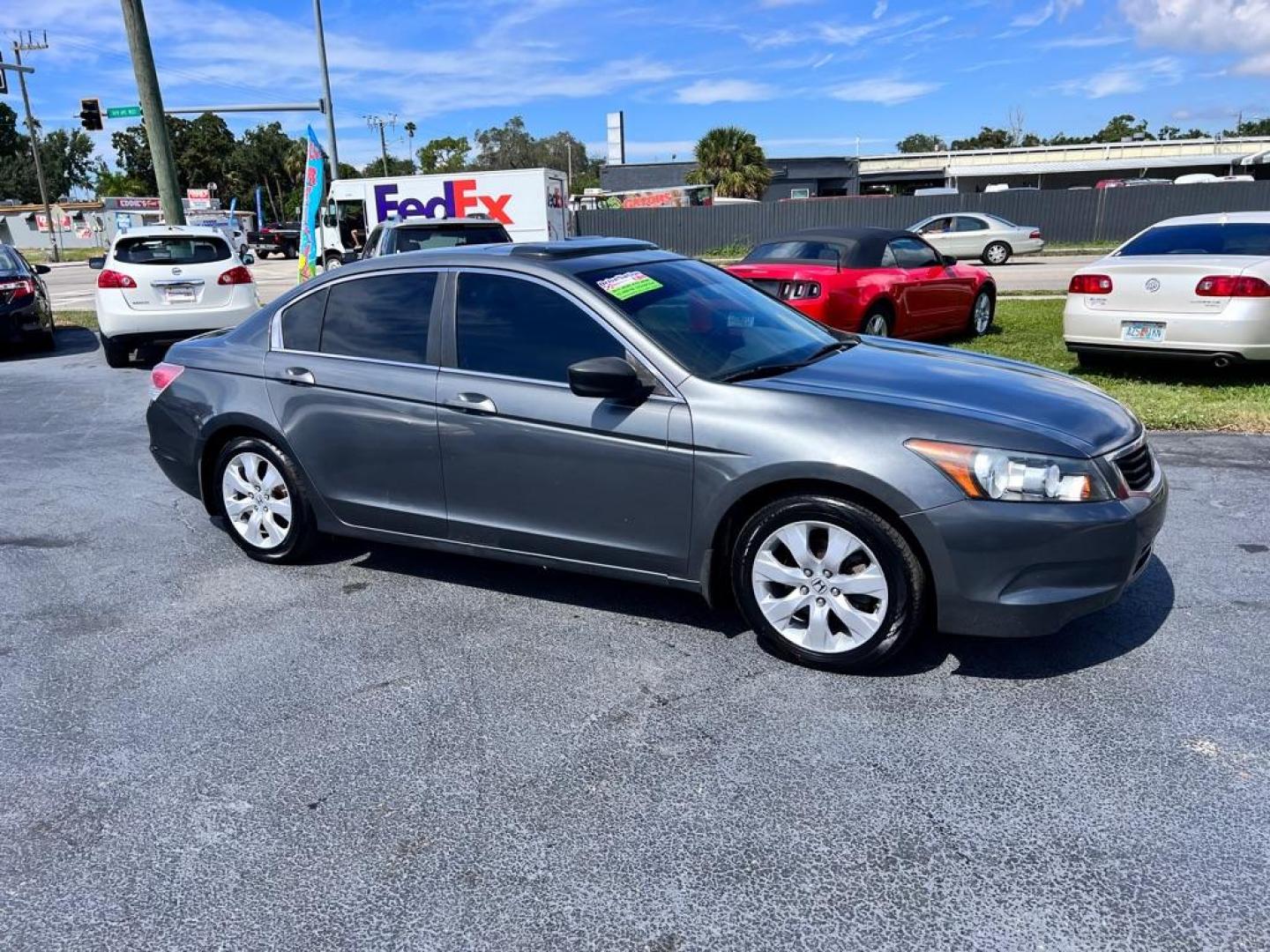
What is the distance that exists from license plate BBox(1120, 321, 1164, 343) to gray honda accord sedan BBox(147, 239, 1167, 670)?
431cm

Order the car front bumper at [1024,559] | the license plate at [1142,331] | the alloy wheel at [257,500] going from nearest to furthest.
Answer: the car front bumper at [1024,559], the alloy wheel at [257,500], the license plate at [1142,331]

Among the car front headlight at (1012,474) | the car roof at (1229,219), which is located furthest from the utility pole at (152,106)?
the car front headlight at (1012,474)

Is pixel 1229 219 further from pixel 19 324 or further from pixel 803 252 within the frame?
pixel 19 324

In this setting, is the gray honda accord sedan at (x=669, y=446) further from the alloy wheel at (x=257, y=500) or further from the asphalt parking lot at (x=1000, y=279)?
the asphalt parking lot at (x=1000, y=279)

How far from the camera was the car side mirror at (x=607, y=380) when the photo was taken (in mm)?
3750

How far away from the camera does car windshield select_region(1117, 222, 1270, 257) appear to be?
8125 millimetres

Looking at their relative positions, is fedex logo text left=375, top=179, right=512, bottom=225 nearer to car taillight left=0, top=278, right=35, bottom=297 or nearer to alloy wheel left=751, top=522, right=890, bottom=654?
car taillight left=0, top=278, right=35, bottom=297

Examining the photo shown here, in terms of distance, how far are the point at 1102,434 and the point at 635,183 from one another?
5962cm

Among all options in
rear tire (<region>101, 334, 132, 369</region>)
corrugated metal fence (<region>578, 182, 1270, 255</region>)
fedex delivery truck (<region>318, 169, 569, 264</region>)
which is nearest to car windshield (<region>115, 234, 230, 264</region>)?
rear tire (<region>101, 334, 132, 369</region>)

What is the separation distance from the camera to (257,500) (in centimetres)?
502

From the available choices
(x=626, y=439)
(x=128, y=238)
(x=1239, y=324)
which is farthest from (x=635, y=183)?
(x=626, y=439)

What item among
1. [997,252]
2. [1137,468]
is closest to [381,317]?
[1137,468]

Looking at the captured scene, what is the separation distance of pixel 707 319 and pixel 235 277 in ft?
30.4

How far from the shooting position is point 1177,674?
364cm
